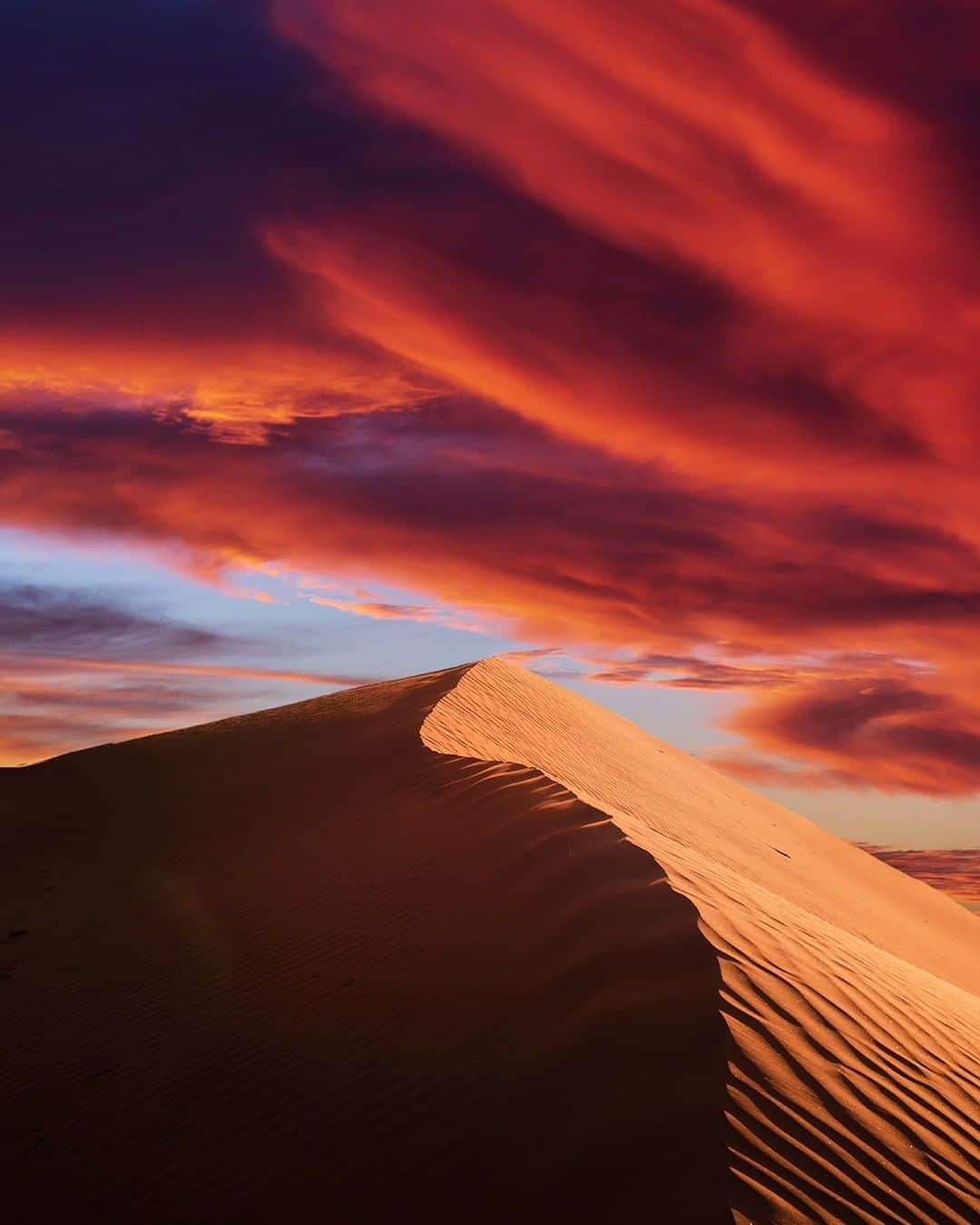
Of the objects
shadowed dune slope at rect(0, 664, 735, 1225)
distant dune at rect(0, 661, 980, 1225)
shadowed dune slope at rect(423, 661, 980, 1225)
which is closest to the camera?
shadowed dune slope at rect(423, 661, 980, 1225)

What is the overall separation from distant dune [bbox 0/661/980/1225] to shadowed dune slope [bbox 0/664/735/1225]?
0.03m

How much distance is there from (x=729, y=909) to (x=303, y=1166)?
431 centimetres

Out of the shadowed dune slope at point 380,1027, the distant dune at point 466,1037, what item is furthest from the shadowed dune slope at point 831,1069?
the shadowed dune slope at point 380,1027

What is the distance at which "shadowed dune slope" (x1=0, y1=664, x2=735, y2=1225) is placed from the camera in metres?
6.39

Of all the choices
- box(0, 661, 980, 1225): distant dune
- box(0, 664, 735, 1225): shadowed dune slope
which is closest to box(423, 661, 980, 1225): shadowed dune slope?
box(0, 661, 980, 1225): distant dune

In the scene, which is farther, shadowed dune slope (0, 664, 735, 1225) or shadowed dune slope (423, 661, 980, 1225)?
shadowed dune slope (0, 664, 735, 1225)

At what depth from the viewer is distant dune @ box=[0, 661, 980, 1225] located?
625cm

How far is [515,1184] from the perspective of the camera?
20.1 ft

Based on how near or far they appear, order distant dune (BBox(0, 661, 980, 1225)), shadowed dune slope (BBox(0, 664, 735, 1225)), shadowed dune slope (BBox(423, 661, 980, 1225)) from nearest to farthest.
Result: 1. shadowed dune slope (BBox(423, 661, 980, 1225))
2. distant dune (BBox(0, 661, 980, 1225))
3. shadowed dune slope (BBox(0, 664, 735, 1225))

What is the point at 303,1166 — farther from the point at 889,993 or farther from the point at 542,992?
the point at 889,993

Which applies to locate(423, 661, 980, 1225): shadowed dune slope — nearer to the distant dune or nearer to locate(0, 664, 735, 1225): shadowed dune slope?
the distant dune

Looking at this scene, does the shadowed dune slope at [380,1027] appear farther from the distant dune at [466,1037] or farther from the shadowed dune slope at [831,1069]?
the shadowed dune slope at [831,1069]

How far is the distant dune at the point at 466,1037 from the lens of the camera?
20.5ft

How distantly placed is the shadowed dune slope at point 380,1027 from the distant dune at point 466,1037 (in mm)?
29
